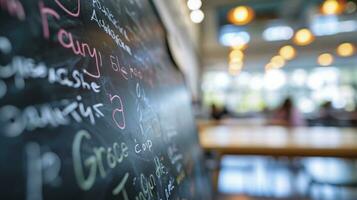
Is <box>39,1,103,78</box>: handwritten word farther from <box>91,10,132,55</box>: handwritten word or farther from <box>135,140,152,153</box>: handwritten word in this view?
<box>135,140,152,153</box>: handwritten word

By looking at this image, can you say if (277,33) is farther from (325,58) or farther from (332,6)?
(332,6)

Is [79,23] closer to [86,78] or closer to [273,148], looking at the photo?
[86,78]

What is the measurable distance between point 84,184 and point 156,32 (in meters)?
0.81

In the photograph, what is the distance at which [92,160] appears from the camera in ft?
1.59

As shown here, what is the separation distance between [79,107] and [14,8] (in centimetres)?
17

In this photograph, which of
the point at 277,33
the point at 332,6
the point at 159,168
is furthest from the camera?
the point at 277,33

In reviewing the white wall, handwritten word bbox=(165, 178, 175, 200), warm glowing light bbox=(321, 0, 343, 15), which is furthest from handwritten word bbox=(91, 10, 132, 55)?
warm glowing light bbox=(321, 0, 343, 15)

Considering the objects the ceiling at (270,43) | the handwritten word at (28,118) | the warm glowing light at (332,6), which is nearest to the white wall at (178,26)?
the ceiling at (270,43)

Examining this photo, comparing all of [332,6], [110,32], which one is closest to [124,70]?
[110,32]

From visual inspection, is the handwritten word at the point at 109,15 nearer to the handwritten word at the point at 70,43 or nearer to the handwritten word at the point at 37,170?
the handwritten word at the point at 70,43

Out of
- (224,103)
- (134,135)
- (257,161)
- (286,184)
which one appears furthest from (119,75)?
(224,103)

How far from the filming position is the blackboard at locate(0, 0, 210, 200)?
36 centimetres

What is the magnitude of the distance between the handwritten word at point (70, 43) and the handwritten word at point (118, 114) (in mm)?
59

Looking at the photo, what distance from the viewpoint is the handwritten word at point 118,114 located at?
0.59 meters
